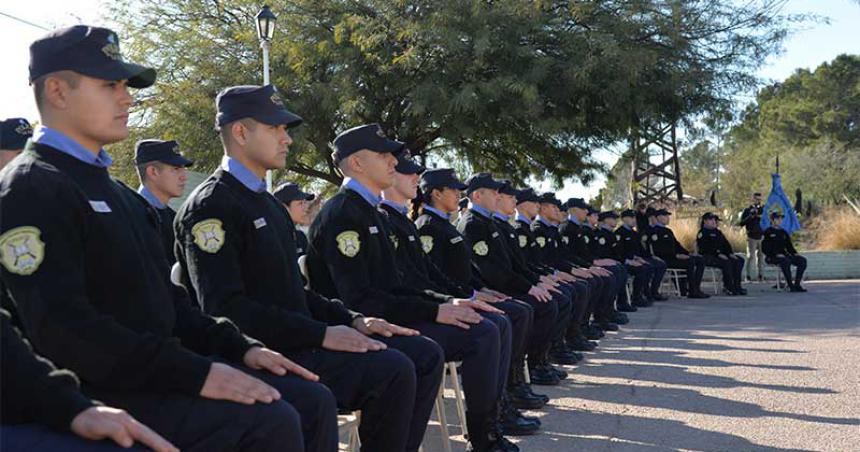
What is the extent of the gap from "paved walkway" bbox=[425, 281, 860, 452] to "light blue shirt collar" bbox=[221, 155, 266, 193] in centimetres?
243

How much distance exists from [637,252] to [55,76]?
48.7 ft

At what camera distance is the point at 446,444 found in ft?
16.0

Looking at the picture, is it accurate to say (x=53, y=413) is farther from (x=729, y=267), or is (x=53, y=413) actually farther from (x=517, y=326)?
(x=729, y=267)

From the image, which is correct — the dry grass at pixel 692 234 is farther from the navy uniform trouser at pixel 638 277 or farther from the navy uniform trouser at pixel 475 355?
the navy uniform trouser at pixel 475 355

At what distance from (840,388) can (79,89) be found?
21.5ft

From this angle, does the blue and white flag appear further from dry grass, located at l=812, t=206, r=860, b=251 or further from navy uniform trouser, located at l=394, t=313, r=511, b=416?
navy uniform trouser, located at l=394, t=313, r=511, b=416

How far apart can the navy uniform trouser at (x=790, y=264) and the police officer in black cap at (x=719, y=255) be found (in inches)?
28.5

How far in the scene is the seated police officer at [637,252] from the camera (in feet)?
52.2

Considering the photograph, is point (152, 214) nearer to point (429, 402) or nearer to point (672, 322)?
point (429, 402)

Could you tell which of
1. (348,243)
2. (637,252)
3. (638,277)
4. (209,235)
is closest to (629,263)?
(638,277)

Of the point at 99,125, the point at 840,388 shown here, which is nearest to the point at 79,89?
the point at 99,125

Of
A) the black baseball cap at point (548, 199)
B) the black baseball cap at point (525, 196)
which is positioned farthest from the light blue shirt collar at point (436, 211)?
the black baseball cap at point (548, 199)

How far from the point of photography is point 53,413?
2186 mm

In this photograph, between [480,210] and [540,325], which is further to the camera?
[540,325]
